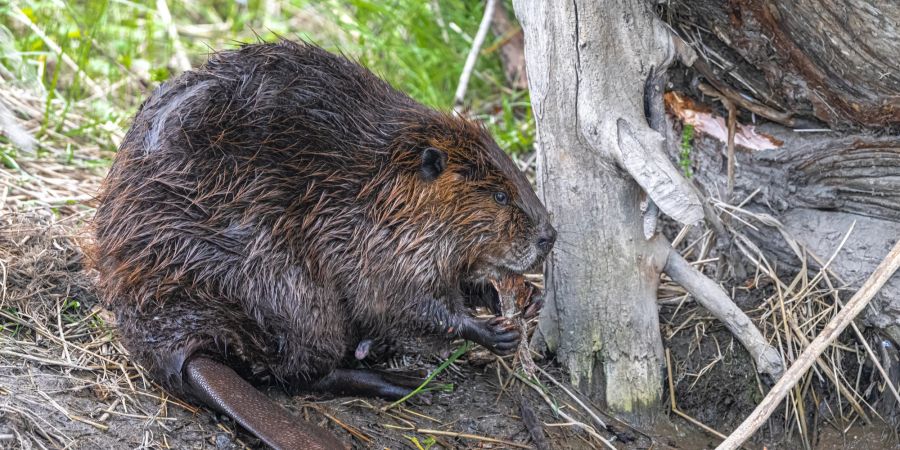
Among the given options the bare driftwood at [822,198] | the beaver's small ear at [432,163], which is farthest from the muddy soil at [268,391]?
the beaver's small ear at [432,163]

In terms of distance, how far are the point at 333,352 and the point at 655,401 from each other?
99 centimetres

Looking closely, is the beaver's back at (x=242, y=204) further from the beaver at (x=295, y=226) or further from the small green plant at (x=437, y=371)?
the small green plant at (x=437, y=371)

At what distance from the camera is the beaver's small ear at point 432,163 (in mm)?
2795

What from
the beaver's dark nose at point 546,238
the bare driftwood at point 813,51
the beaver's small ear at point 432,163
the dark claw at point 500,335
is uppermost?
the bare driftwood at point 813,51

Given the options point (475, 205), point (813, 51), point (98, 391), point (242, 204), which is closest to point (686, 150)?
point (813, 51)

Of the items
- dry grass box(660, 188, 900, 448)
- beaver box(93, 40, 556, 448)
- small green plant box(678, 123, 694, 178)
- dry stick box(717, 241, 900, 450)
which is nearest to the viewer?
dry stick box(717, 241, 900, 450)

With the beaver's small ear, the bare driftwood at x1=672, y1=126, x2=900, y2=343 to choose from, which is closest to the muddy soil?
the bare driftwood at x1=672, y1=126, x2=900, y2=343

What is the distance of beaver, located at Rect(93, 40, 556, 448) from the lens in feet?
8.59

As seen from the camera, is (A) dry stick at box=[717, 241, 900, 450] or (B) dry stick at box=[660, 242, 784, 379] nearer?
(A) dry stick at box=[717, 241, 900, 450]

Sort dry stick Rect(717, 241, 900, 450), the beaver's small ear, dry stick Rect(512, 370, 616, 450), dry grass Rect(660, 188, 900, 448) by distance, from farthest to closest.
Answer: dry grass Rect(660, 188, 900, 448) < dry stick Rect(512, 370, 616, 450) < the beaver's small ear < dry stick Rect(717, 241, 900, 450)

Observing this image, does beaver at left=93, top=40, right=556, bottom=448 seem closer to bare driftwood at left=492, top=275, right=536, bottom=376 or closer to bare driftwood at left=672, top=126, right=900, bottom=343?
bare driftwood at left=492, top=275, right=536, bottom=376

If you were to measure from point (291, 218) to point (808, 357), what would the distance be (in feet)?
4.52

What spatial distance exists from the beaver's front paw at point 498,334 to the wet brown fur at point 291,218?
92mm

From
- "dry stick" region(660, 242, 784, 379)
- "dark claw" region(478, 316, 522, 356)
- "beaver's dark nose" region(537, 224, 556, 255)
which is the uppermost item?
"beaver's dark nose" region(537, 224, 556, 255)
